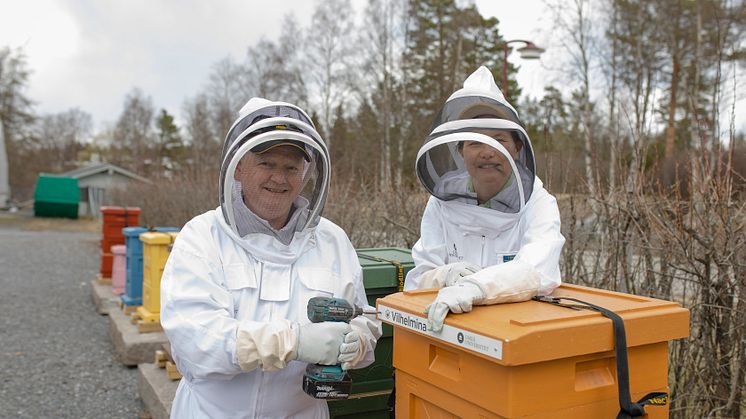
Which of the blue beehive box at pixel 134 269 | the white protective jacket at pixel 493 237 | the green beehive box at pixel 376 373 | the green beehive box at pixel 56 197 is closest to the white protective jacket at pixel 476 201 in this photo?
the white protective jacket at pixel 493 237

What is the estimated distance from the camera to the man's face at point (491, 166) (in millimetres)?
2318

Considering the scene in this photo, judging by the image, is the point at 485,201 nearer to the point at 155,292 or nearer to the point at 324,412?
the point at 324,412

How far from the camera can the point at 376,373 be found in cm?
282

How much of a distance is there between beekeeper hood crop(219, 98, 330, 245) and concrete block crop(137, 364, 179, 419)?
217 centimetres

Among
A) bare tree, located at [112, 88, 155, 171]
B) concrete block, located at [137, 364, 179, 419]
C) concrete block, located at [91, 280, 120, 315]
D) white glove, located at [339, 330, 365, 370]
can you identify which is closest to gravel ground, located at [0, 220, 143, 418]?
concrete block, located at [91, 280, 120, 315]

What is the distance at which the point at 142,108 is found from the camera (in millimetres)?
53438

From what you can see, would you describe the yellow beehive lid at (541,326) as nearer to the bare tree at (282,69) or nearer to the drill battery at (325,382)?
the drill battery at (325,382)

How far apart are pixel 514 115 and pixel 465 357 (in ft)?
3.89

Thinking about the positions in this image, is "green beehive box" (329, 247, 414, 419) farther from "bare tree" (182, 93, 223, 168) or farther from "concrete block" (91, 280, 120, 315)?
"bare tree" (182, 93, 223, 168)

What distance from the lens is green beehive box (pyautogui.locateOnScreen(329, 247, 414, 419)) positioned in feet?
9.05

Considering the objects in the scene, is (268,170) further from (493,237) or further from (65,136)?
(65,136)

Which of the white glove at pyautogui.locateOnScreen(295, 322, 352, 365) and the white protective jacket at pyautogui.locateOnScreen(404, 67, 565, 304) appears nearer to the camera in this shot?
the white glove at pyautogui.locateOnScreen(295, 322, 352, 365)

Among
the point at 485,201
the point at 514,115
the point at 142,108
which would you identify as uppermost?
the point at 142,108

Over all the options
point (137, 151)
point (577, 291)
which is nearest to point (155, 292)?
point (577, 291)
